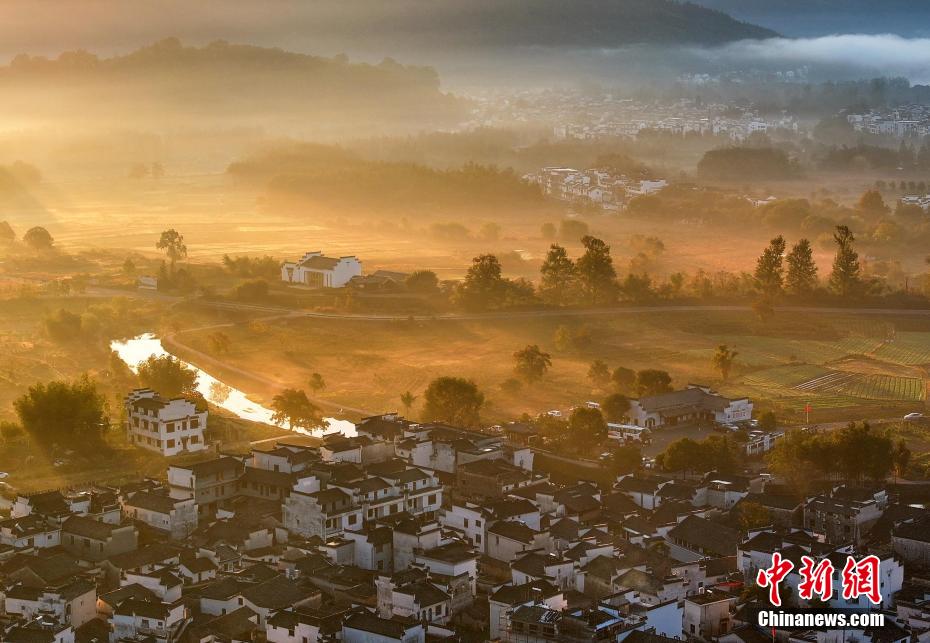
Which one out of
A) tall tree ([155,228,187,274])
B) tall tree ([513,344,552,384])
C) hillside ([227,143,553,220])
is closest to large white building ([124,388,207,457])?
tall tree ([513,344,552,384])

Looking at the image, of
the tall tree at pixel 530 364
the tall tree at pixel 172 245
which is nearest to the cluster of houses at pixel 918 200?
the tall tree at pixel 172 245

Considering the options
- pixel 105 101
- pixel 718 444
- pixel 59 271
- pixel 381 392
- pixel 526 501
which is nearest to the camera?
pixel 526 501

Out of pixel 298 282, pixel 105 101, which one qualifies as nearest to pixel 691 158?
pixel 105 101

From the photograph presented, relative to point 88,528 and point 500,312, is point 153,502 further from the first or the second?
point 500,312

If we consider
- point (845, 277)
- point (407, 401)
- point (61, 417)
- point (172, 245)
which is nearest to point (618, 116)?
point (172, 245)

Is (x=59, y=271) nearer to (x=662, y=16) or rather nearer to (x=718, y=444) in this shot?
(x=718, y=444)
